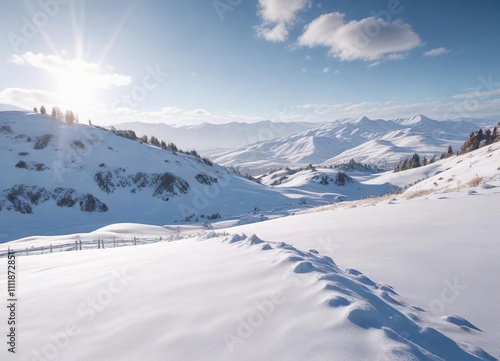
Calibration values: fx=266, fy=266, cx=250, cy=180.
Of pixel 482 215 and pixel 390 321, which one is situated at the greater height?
pixel 482 215

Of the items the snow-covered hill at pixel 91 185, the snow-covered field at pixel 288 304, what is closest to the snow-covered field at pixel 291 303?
the snow-covered field at pixel 288 304

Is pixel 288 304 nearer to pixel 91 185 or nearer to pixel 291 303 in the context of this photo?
pixel 291 303

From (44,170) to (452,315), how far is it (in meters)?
55.8

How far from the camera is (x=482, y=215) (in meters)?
6.25

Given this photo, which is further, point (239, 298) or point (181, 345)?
point (239, 298)

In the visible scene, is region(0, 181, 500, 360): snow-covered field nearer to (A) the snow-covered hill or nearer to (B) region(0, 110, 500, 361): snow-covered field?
(B) region(0, 110, 500, 361): snow-covered field

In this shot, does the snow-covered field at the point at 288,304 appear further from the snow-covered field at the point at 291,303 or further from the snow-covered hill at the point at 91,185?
the snow-covered hill at the point at 91,185

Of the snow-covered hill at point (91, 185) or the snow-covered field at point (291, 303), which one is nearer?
the snow-covered field at point (291, 303)

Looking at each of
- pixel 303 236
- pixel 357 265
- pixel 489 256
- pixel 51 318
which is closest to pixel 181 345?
pixel 51 318

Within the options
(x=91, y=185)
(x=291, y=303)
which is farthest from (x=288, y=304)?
(x=91, y=185)

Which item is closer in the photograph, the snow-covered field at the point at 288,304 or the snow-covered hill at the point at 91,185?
the snow-covered field at the point at 288,304

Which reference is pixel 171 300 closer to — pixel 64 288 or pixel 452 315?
pixel 64 288

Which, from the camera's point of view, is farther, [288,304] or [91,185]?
[91,185]

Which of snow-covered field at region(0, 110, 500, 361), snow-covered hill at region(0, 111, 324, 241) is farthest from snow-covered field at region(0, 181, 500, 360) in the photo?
snow-covered hill at region(0, 111, 324, 241)
